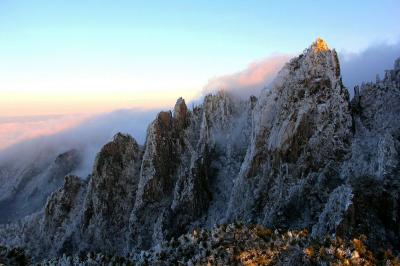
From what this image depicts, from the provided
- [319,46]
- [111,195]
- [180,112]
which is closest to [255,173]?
[319,46]

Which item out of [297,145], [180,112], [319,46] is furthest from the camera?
[180,112]

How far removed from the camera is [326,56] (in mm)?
130250

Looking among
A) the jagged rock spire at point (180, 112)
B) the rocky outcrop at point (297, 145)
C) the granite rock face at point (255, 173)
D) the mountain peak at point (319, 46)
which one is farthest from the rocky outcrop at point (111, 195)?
the mountain peak at point (319, 46)

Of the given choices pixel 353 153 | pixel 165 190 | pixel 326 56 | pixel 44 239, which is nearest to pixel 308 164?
→ pixel 353 153

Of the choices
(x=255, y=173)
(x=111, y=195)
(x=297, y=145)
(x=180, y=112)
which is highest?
(x=180, y=112)

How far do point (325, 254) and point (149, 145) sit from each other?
111125 mm

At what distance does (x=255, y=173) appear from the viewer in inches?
5310

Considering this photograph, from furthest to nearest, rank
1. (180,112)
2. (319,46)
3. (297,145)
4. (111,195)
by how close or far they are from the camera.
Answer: (180,112)
(111,195)
(319,46)
(297,145)

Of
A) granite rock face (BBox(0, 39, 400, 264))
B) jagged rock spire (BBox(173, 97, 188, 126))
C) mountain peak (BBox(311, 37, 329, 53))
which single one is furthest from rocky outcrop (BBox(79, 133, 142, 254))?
mountain peak (BBox(311, 37, 329, 53))

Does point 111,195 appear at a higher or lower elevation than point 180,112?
lower

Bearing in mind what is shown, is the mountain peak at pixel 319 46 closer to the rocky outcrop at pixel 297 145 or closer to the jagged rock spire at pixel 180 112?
the rocky outcrop at pixel 297 145

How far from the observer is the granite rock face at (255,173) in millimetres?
108625

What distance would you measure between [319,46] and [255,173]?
3070cm

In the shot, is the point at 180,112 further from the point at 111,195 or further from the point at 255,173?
the point at 255,173
